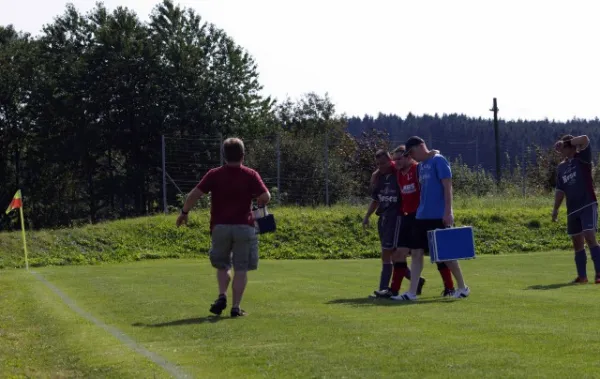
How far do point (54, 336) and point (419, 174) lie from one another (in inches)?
189

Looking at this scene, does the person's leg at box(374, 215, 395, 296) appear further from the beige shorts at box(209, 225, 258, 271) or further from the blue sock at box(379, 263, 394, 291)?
the beige shorts at box(209, 225, 258, 271)

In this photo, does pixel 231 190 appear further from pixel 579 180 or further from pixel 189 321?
pixel 579 180

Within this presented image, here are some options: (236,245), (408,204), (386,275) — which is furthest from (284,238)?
(236,245)

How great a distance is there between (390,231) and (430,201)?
3.06 ft

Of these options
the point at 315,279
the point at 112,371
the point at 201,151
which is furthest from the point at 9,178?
the point at 112,371

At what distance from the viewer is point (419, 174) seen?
40.4 ft

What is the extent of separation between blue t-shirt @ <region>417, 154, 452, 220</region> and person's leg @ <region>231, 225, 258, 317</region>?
2326 mm

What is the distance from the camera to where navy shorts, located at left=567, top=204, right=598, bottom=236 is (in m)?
14.7

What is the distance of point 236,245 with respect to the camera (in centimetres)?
1087

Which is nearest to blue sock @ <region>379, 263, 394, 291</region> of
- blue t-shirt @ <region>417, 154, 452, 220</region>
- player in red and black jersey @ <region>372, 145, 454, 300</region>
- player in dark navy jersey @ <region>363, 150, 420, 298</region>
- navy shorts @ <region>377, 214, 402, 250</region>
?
player in dark navy jersey @ <region>363, 150, 420, 298</region>

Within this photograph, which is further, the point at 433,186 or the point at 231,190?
the point at 433,186

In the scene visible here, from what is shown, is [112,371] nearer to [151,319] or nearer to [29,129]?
[151,319]

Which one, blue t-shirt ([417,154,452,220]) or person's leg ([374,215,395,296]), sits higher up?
blue t-shirt ([417,154,452,220])

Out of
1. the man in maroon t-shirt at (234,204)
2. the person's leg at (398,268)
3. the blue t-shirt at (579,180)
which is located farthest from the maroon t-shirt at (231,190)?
the blue t-shirt at (579,180)
